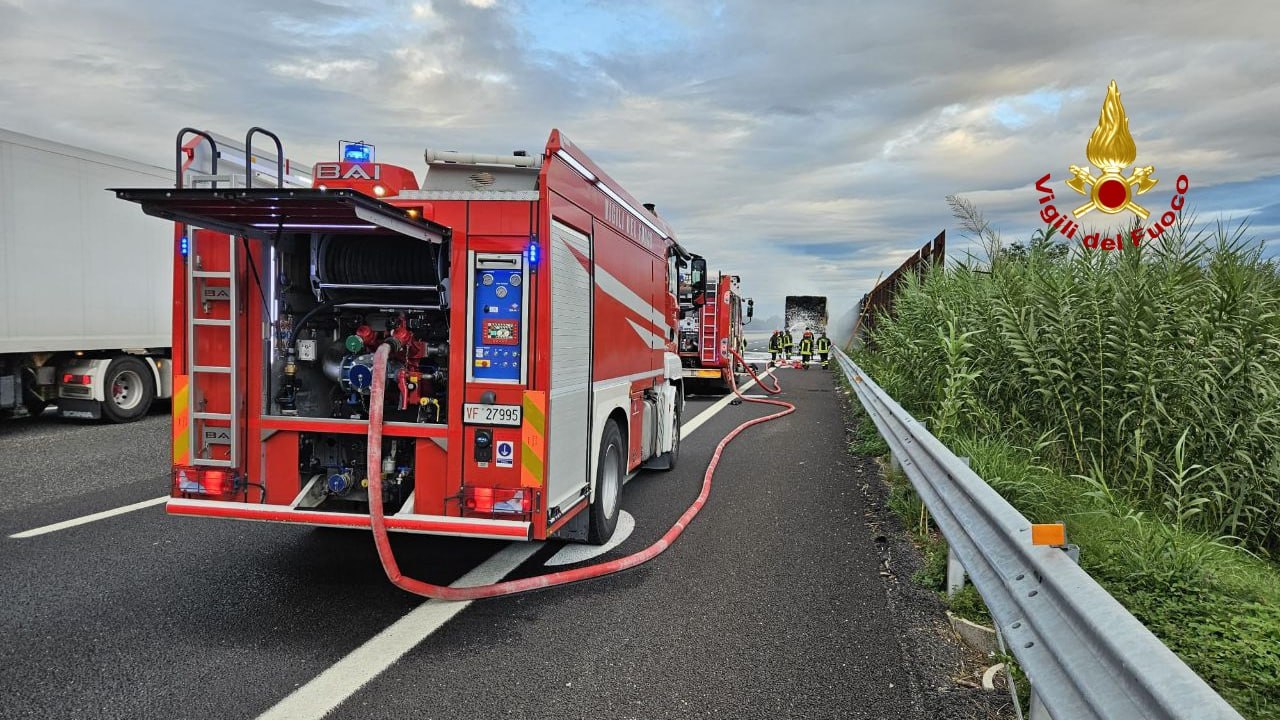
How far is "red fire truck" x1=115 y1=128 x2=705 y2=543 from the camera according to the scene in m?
4.64

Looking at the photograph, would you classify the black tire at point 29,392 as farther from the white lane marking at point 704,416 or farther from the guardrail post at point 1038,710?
the guardrail post at point 1038,710

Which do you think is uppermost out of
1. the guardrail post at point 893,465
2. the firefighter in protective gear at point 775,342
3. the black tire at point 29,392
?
the firefighter in protective gear at point 775,342

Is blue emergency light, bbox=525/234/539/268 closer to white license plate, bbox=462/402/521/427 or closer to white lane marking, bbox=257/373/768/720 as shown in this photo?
white license plate, bbox=462/402/521/427

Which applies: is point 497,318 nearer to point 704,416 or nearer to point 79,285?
point 79,285

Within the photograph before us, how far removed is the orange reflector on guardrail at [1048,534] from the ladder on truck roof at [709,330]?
16249mm

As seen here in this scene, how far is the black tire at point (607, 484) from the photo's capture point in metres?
5.80

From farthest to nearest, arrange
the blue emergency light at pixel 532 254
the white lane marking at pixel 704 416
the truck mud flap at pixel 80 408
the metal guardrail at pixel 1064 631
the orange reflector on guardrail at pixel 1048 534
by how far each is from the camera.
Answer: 1. the white lane marking at pixel 704 416
2. the truck mud flap at pixel 80 408
3. the blue emergency light at pixel 532 254
4. the orange reflector on guardrail at pixel 1048 534
5. the metal guardrail at pixel 1064 631

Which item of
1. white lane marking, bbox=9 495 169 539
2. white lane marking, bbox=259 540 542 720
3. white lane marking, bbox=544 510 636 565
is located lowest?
white lane marking, bbox=259 540 542 720

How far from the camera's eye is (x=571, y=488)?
5.19m

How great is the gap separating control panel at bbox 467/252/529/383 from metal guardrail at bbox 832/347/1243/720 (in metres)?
2.48

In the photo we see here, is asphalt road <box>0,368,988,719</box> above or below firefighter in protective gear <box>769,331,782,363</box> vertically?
below

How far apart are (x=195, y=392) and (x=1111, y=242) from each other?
710cm

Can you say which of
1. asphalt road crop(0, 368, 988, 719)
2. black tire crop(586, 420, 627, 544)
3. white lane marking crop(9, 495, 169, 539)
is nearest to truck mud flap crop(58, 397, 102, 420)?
asphalt road crop(0, 368, 988, 719)

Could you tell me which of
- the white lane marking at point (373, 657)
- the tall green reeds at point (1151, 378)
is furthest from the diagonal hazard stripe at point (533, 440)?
the tall green reeds at point (1151, 378)
